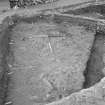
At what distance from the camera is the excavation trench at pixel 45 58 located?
1.90m

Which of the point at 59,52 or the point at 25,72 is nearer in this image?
the point at 25,72

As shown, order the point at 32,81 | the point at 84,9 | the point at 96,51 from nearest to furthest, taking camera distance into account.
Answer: the point at 32,81, the point at 96,51, the point at 84,9

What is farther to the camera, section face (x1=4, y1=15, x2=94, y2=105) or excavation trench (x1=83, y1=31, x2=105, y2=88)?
excavation trench (x1=83, y1=31, x2=105, y2=88)

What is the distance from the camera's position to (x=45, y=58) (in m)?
2.29

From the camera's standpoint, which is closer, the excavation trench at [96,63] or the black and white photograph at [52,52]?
the black and white photograph at [52,52]

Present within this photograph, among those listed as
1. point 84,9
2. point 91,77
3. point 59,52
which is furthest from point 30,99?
point 84,9

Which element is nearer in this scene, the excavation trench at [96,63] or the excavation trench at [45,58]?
the excavation trench at [45,58]

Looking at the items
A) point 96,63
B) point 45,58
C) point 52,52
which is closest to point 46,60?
point 45,58

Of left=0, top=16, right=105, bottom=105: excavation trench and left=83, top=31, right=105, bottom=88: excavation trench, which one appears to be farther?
left=83, top=31, right=105, bottom=88: excavation trench

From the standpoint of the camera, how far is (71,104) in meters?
1.29

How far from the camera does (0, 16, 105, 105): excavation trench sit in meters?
1.90

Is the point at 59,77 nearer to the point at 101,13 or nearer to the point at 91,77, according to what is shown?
the point at 91,77

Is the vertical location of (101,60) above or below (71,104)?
below

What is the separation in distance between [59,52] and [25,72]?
399 millimetres
